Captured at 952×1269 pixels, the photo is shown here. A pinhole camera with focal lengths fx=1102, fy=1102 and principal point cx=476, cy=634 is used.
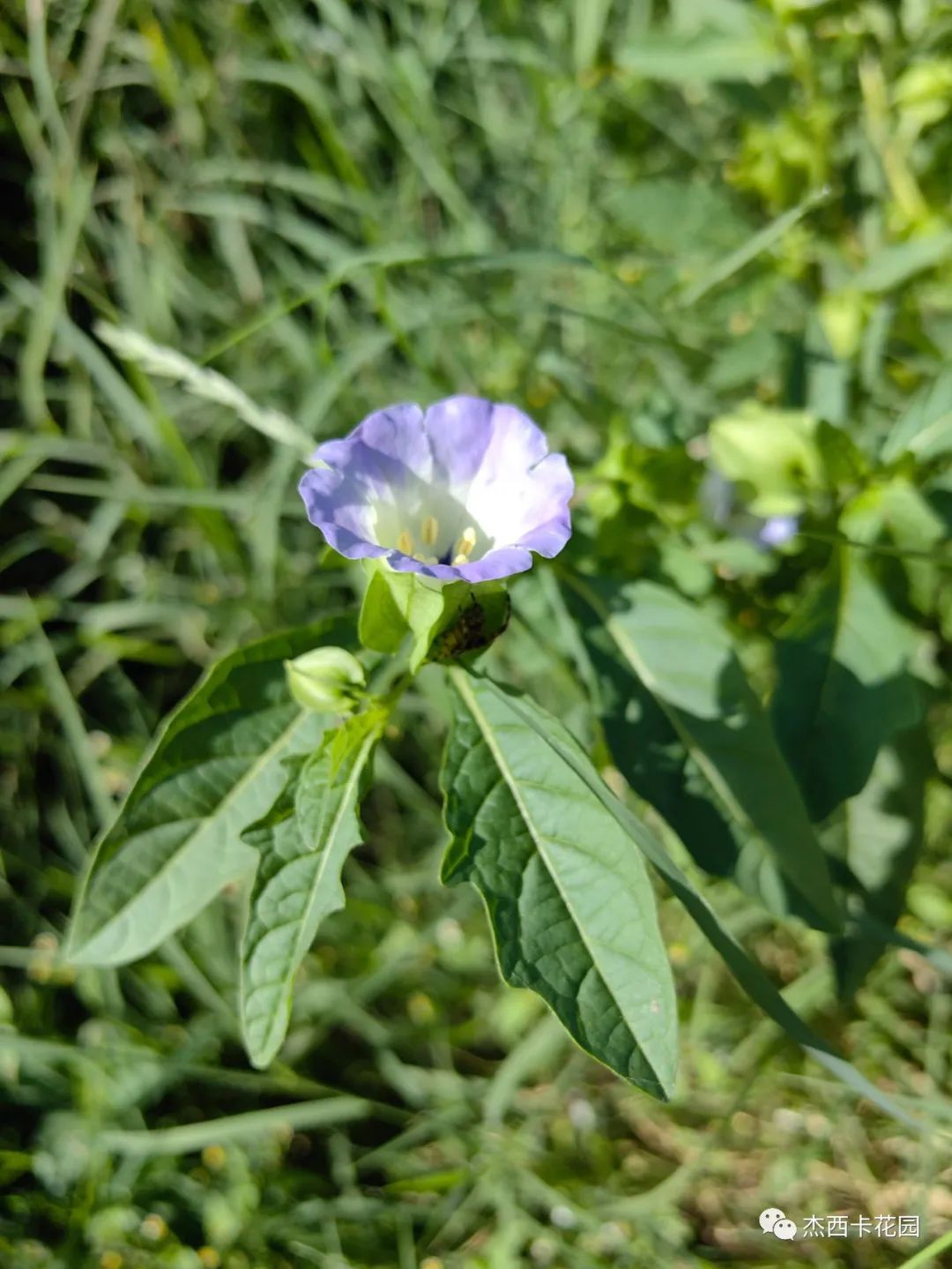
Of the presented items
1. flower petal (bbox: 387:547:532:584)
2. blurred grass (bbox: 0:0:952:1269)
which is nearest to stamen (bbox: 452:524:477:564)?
flower petal (bbox: 387:547:532:584)

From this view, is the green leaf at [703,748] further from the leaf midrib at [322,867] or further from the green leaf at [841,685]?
the leaf midrib at [322,867]

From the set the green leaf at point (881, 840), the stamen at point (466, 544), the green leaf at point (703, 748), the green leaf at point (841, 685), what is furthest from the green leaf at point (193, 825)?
the green leaf at point (881, 840)

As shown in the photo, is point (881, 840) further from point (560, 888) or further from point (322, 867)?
point (322, 867)

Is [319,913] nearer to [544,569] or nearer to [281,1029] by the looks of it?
[281,1029]

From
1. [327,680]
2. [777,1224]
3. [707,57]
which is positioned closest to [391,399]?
[707,57]

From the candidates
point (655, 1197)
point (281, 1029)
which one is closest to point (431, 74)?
point (281, 1029)
